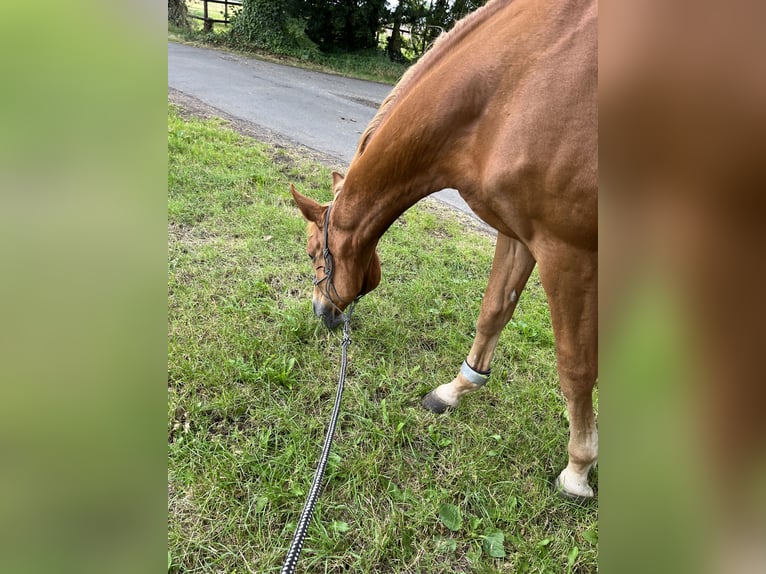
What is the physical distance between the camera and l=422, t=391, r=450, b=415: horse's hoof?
9.21 ft

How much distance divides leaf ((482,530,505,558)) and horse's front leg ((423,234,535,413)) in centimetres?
78

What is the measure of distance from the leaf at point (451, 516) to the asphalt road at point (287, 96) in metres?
4.07

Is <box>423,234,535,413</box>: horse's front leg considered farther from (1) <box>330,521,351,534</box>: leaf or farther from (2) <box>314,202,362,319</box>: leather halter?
(1) <box>330,521,351,534</box>: leaf

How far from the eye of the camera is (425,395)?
2.93 metres

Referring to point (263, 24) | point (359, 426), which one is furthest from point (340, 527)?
point (263, 24)

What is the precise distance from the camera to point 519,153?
176 cm

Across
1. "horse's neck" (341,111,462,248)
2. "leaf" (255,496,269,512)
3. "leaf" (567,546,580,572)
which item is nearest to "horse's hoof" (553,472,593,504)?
"leaf" (567,546,580,572)

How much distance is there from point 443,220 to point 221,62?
1055 centimetres

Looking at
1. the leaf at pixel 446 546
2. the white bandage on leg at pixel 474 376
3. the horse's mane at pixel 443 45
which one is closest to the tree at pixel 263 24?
the horse's mane at pixel 443 45

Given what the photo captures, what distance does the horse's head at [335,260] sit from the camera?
2605 mm

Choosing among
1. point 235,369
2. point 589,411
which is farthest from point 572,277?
point 235,369

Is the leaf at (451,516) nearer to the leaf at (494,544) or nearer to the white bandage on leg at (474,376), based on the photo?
the leaf at (494,544)
